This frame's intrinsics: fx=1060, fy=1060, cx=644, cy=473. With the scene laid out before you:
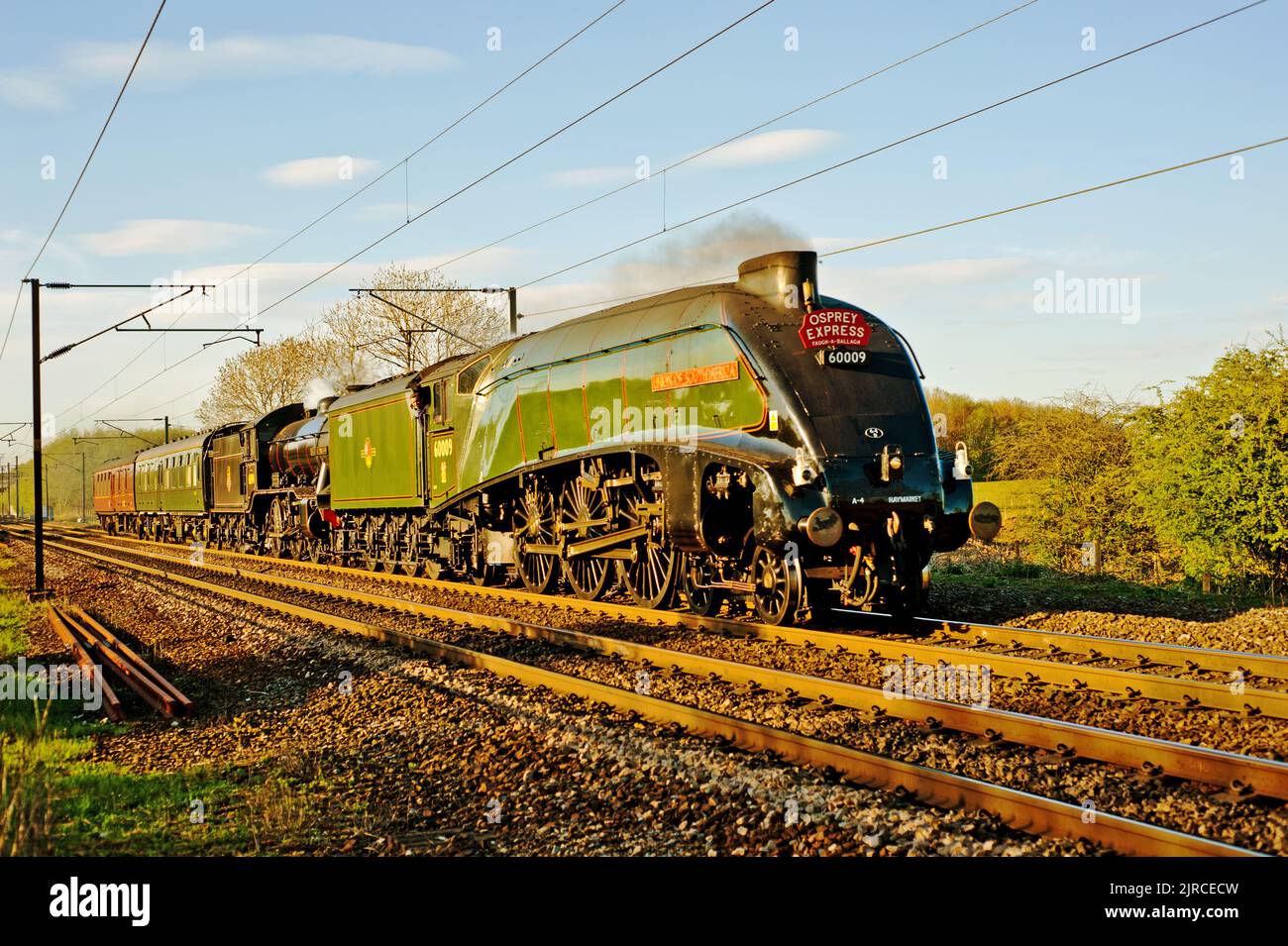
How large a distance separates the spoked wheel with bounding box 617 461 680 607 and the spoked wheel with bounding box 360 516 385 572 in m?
9.95

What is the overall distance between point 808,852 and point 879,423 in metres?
6.86

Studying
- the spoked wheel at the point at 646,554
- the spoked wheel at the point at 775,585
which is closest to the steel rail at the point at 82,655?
the spoked wheel at the point at 646,554

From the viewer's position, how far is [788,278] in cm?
1190

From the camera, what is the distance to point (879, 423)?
11.3 metres

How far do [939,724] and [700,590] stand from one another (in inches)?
225

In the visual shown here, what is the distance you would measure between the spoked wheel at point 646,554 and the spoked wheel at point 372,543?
32.7 feet

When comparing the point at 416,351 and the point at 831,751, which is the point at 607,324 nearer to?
the point at 831,751

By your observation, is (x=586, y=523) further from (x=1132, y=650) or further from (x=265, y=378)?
(x=265, y=378)

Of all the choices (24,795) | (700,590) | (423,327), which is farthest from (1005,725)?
(423,327)

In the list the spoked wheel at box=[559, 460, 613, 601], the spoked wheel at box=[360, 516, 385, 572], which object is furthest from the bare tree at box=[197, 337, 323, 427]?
the spoked wheel at box=[559, 460, 613, 601]

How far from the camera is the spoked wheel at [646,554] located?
12.8 metres

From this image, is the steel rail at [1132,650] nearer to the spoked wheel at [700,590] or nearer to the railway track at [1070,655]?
the railway track at [1070,655]

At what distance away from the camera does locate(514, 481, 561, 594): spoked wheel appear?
50.6ft
